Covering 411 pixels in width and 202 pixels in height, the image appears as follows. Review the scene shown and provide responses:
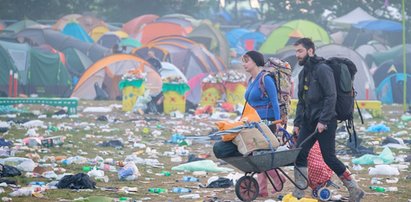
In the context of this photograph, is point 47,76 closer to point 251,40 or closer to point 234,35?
point 251,40

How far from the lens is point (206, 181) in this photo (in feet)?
36.8

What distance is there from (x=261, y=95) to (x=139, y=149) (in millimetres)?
6001

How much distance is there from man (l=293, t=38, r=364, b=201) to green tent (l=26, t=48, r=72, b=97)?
974 inches

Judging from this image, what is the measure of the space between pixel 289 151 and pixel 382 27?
4110cm

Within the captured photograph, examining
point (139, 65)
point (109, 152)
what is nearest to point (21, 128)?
point (109, 152)

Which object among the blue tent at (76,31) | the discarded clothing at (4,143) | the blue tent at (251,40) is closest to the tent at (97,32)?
the blue tent at (76,31)

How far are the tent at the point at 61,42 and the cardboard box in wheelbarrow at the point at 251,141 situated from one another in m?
31.3

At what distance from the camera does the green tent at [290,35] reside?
44875 millimetres

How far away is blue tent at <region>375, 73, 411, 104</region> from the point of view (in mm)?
31906

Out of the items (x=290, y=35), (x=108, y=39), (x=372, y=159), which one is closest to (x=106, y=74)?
(x=290, y=35)

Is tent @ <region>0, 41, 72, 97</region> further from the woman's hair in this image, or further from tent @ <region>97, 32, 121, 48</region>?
the woman's hair

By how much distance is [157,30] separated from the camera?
4838 cm

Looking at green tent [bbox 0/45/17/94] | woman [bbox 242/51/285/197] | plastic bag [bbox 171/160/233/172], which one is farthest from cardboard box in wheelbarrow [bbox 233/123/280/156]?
green tent [bbox 0/45/17/94]

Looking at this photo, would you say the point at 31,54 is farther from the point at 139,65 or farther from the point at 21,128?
the point at 21,128
